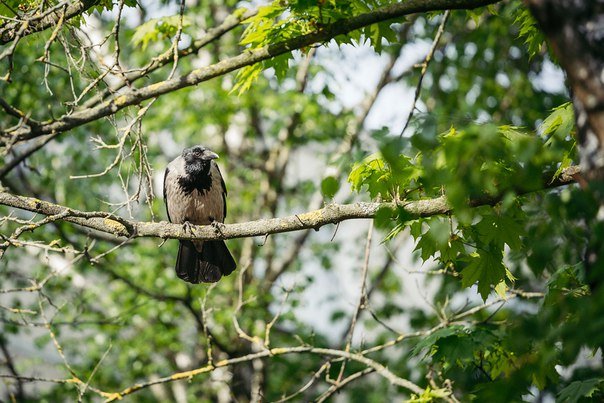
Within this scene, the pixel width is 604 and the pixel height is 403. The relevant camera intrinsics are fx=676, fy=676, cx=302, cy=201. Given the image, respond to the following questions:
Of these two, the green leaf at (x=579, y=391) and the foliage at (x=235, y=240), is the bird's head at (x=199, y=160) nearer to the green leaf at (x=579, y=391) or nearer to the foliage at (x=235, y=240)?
the foliage at (x=235, y=240)

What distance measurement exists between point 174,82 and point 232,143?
278 inches

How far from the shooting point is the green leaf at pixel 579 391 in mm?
2738

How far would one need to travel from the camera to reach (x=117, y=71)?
3627mm

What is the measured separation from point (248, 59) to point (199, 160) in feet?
7.44

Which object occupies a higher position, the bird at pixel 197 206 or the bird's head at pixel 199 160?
the bird's head at pixel 199 160

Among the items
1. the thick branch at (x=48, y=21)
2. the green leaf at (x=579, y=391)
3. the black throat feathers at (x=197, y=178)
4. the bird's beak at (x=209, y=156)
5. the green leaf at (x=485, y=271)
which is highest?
the bird's beak at (x=209, y=156)

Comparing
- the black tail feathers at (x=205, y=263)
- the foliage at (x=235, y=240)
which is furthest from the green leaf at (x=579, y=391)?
the black tail feathers at (x=205, y=263)

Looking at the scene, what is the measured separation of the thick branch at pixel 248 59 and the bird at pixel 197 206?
1741 mm

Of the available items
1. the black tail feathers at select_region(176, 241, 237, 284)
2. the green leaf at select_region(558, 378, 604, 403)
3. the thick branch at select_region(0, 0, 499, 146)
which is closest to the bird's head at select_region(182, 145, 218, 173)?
the black tail feathers at select_region(176, 241, 237, 284)

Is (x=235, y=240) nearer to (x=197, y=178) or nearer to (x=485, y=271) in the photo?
(x=197, y=178)

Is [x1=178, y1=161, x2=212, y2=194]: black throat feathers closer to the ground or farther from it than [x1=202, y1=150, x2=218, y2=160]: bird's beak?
closer to the ground

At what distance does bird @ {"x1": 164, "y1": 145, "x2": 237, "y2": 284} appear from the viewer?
516cm

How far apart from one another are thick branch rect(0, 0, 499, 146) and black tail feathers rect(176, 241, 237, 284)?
1.74m

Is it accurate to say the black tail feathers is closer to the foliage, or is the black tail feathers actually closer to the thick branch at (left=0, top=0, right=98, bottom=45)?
the foliage
